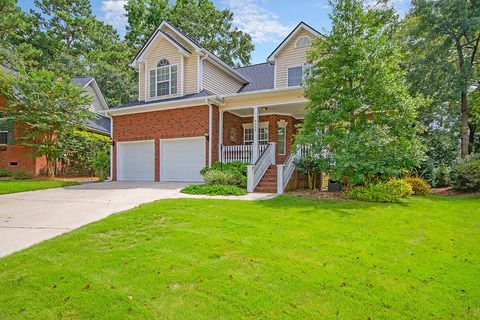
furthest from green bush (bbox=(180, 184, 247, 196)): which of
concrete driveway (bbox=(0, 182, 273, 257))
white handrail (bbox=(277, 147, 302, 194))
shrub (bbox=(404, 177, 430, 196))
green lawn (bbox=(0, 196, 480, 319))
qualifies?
shrub (bbox=(404, 177, 430, 196))

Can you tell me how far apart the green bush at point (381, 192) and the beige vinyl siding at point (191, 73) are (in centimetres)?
940

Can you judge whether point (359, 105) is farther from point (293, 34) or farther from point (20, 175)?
point (20, 175)

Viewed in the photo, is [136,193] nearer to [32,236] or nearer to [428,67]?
[32,236]

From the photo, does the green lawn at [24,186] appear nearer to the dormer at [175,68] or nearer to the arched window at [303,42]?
the dormer at [175,68]

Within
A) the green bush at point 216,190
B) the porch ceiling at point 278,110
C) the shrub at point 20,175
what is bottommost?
the green bush at point 216,190

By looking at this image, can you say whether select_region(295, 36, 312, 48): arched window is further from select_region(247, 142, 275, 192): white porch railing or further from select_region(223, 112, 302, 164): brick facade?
select_region(247, 142, 275, 192): white porch railing

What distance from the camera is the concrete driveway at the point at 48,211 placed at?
5.31m

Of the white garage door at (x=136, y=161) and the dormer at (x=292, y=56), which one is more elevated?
the dormer at (x=292, y=56)

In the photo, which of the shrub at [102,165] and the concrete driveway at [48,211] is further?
the shrub at [102,165]

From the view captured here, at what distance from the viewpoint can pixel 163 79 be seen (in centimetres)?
1566

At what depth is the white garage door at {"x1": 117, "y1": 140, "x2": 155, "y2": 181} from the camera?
15.2 metres

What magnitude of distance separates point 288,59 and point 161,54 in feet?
22.0


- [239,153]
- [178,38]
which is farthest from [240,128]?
[178,38]

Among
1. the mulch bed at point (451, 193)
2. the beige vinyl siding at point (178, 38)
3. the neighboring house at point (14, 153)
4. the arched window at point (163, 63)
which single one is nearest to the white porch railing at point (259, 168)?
the mulch bed at point (451, 193)
